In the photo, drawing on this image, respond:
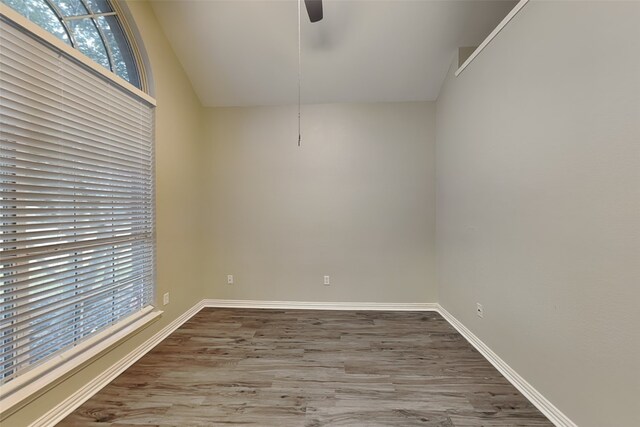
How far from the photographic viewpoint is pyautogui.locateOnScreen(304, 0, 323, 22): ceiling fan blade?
5.33 ft

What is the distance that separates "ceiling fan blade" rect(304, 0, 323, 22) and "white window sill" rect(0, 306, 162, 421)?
2714mm

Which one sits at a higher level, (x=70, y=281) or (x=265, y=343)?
(x=70, y=281)

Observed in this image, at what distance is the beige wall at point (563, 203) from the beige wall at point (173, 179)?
2.92 m

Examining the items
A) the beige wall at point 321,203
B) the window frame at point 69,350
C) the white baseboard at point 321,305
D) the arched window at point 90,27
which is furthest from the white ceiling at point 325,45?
the white baseboard at point 321,305

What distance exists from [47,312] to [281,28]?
2819 mm

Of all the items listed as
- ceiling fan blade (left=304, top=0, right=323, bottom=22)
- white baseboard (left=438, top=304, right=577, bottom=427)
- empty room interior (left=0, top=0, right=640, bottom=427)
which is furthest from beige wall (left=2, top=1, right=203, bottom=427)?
white baseboard (left=438, top=304, right=577, bottom=427)

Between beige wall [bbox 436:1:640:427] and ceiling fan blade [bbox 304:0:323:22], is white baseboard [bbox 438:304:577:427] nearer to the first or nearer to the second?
beige wall [bbox 436:1:640:427]

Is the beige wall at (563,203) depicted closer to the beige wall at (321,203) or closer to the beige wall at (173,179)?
the beige wall at (321,203)

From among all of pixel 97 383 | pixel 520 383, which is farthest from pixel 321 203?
pixel 97 383

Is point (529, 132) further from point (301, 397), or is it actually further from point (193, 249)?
point (193, 249)

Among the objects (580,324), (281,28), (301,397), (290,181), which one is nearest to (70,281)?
(301,397)

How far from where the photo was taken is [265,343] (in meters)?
2.22

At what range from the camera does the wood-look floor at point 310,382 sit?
143cm

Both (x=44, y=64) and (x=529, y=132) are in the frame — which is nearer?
(x=44, y=64)
